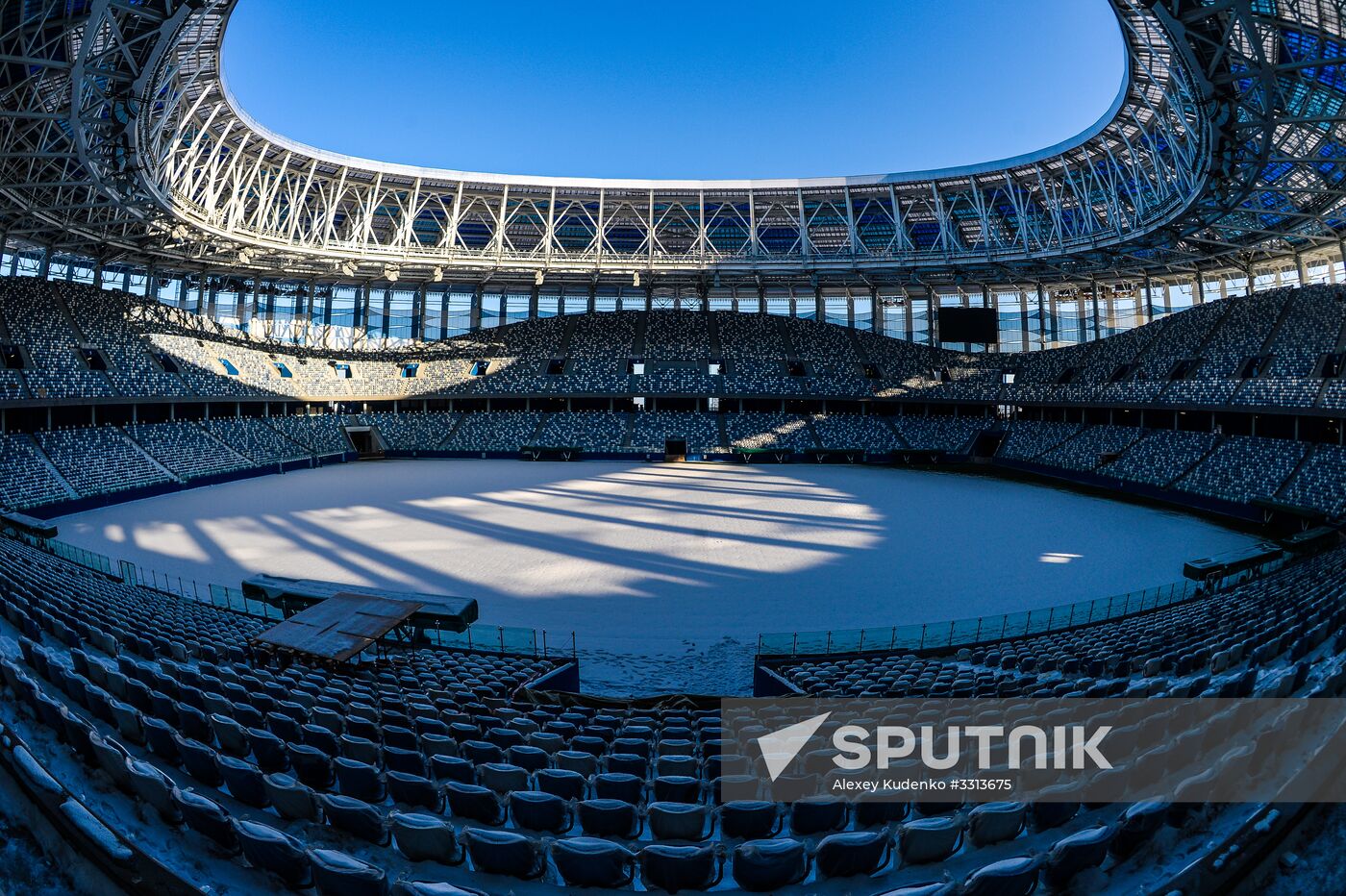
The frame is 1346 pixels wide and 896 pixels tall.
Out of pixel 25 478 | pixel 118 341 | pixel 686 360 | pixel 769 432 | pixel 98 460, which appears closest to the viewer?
pixel 25 478

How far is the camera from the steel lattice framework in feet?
65.0

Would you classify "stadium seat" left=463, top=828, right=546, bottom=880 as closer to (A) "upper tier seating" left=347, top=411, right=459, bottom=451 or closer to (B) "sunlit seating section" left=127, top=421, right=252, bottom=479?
(B) "sunlit seating section" left=127, top=421, right=252, bottom=479

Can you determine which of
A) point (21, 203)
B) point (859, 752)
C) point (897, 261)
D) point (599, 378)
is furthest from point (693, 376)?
point (859, 752)

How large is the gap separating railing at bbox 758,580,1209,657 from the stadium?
0.54 ft

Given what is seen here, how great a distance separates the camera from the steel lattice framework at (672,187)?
65.0 feet

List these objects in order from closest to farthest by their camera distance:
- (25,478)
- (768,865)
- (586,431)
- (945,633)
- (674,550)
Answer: (768,865)
(945,633)
(674,550)
(25,478)
(586,431)

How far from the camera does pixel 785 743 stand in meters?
6.59

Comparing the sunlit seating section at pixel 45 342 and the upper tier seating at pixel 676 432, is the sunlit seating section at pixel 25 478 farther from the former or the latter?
the upper tier seating at pixel 676 432

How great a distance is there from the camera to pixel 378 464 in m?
48.6

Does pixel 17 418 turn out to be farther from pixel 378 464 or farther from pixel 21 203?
pixel 378 464

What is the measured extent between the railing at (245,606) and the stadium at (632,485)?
0.51ft

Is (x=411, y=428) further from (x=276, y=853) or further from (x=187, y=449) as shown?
(x=276, y=853)

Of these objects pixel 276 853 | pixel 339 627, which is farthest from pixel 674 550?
pixel 276 853

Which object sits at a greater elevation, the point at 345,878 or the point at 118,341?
the point at 118,341
